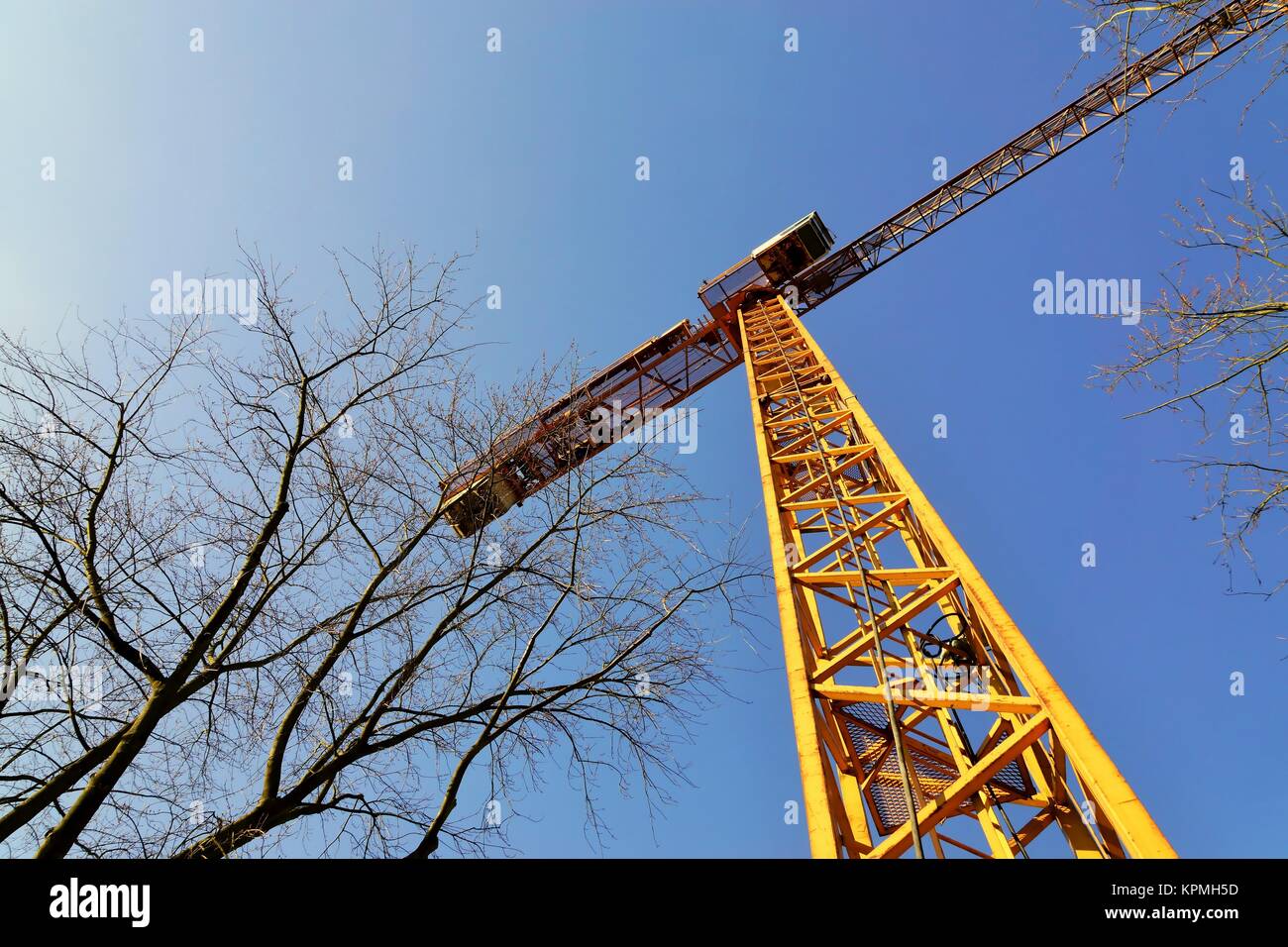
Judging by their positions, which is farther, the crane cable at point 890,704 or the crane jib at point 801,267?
the crane jib at point 801,267

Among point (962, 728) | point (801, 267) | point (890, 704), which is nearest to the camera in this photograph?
point (890, 704)

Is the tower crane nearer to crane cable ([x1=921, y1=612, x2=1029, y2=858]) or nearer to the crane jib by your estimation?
crane cable ([x1=921, y1=612, x2=1029, y2=858])

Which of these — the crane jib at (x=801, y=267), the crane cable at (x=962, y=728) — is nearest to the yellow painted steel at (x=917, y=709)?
the crane cable at (x=962, y=728)

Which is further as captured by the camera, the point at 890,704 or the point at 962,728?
the point at 962,728

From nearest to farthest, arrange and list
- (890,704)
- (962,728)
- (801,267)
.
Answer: (890,704)
(962,728)
(801,267)

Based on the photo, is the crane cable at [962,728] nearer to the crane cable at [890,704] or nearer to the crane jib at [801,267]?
the crane cable at [890,704]

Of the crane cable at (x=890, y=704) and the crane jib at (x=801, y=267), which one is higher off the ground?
the crane jib at (x=801, y=267)

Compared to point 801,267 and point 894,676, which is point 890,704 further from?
point 801,267

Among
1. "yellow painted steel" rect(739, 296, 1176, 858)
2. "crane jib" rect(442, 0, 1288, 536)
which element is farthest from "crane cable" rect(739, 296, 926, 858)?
"crane jib" rect(442, 0, 1288, 536)

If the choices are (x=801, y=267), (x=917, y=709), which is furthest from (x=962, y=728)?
(x=801, y=267)

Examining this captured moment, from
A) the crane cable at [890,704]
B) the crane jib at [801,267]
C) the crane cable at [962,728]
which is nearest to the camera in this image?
the crane cable at [890,704]
